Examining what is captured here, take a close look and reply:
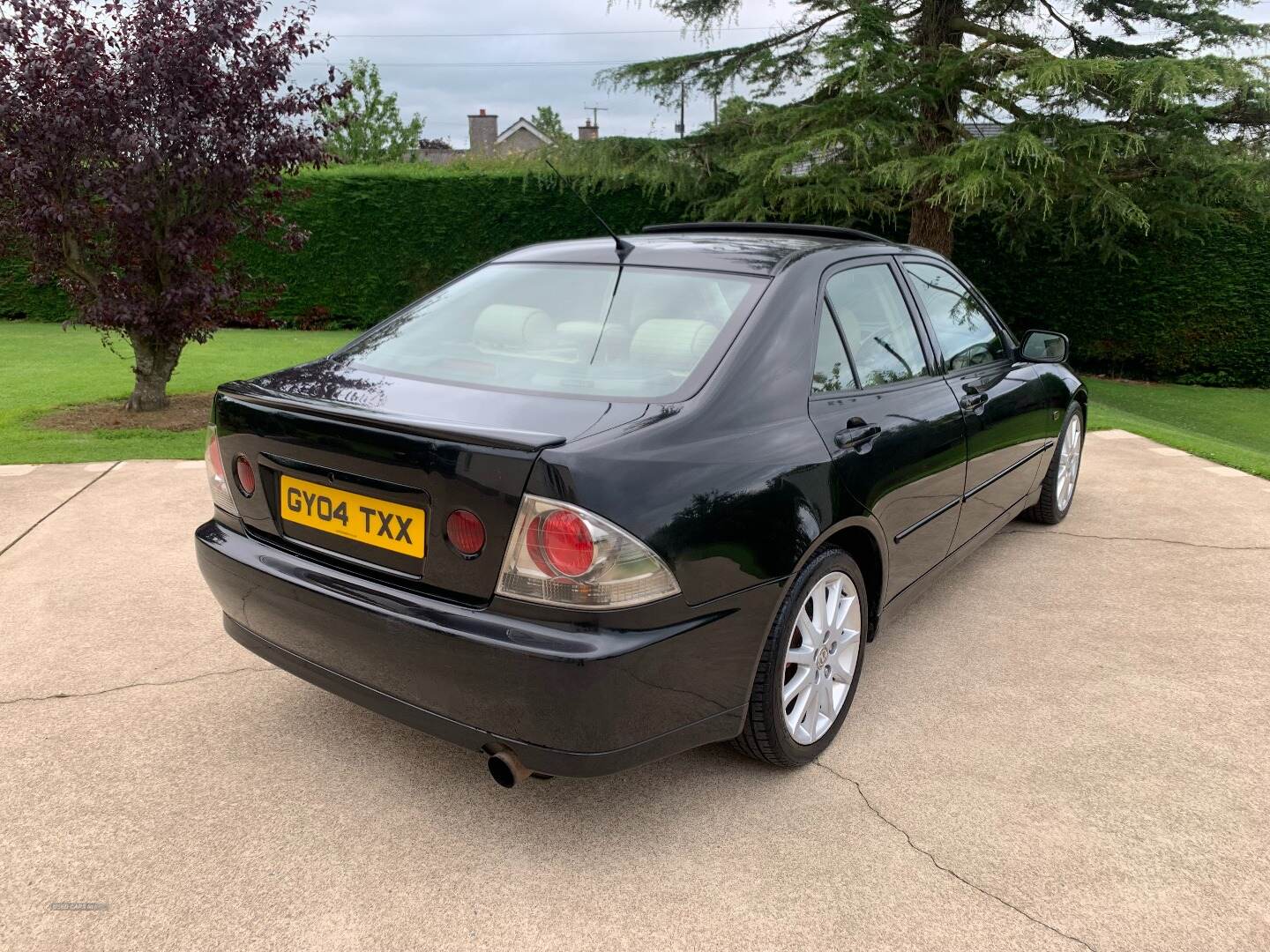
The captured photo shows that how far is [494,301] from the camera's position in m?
3.12

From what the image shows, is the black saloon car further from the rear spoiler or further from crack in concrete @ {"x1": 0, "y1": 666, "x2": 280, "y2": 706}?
crack in concrete @ {"x1": 0, "y1": 666, "x2": 280, "y2": 706}

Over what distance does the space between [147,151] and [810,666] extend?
645cm

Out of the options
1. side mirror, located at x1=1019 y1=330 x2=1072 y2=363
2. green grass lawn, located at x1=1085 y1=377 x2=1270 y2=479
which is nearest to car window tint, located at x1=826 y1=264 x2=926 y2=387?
side mirror, located at x1=1019 y1=330 x2=1072 y2=363

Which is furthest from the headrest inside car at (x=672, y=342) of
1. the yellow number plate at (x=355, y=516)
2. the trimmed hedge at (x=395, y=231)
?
the trimmed hedge at (x=395, y=231)

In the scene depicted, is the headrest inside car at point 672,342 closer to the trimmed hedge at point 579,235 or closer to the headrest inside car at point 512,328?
the headrest inside car at point 512,328

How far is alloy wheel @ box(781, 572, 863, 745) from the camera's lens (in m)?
2.60

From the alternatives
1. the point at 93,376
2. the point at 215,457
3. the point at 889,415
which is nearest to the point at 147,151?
the point at 93,376

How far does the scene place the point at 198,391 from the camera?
29.9ft

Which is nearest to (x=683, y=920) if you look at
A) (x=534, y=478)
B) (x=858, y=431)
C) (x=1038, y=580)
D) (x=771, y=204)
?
(x=534, y=478)

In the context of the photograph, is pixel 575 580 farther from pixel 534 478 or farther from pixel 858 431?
pixel 858 431

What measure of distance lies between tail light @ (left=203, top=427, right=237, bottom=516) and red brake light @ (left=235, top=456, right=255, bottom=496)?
0.24 ft

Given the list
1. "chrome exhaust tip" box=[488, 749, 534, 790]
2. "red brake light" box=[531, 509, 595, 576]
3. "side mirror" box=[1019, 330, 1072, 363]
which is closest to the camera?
"red brake light" box=[531, 509, 595, 576]

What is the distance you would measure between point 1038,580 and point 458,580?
10.2ft

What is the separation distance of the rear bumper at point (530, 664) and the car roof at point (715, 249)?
111cm
